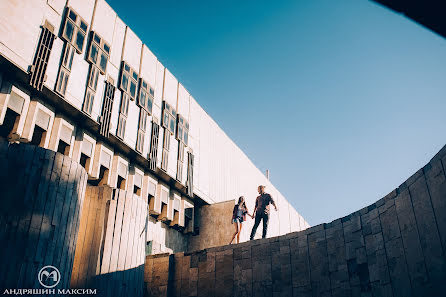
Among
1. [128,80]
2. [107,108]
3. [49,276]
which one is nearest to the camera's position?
[49,276]

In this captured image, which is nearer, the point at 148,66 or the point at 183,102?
the point at 148,66

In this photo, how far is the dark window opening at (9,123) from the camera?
11.5 meters

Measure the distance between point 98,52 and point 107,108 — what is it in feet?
7.44

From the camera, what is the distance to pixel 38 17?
1266 cm

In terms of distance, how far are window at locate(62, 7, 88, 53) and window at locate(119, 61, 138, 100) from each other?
225 centimetres

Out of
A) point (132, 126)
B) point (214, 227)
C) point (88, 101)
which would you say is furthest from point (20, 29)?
point (214, 227)

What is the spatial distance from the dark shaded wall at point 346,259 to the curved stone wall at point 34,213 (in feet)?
14.1

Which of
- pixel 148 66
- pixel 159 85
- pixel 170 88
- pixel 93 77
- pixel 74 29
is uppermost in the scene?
pixel 148 66

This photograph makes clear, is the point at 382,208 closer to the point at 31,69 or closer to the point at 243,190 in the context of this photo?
the point at 31,69

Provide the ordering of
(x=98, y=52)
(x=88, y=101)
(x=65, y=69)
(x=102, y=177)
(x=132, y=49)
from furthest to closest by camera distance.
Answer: (x=132, y=49) < (x=98, y=52) < (x=102, y=177) < (x=88, y=101) < (x=65, y=69)

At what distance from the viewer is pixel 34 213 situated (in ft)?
A: 28.0

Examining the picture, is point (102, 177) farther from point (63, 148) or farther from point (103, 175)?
point (63, 148)

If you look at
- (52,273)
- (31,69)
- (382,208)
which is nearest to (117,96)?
(31,69)

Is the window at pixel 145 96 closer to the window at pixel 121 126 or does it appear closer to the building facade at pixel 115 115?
the building facade at pixel 115 115
